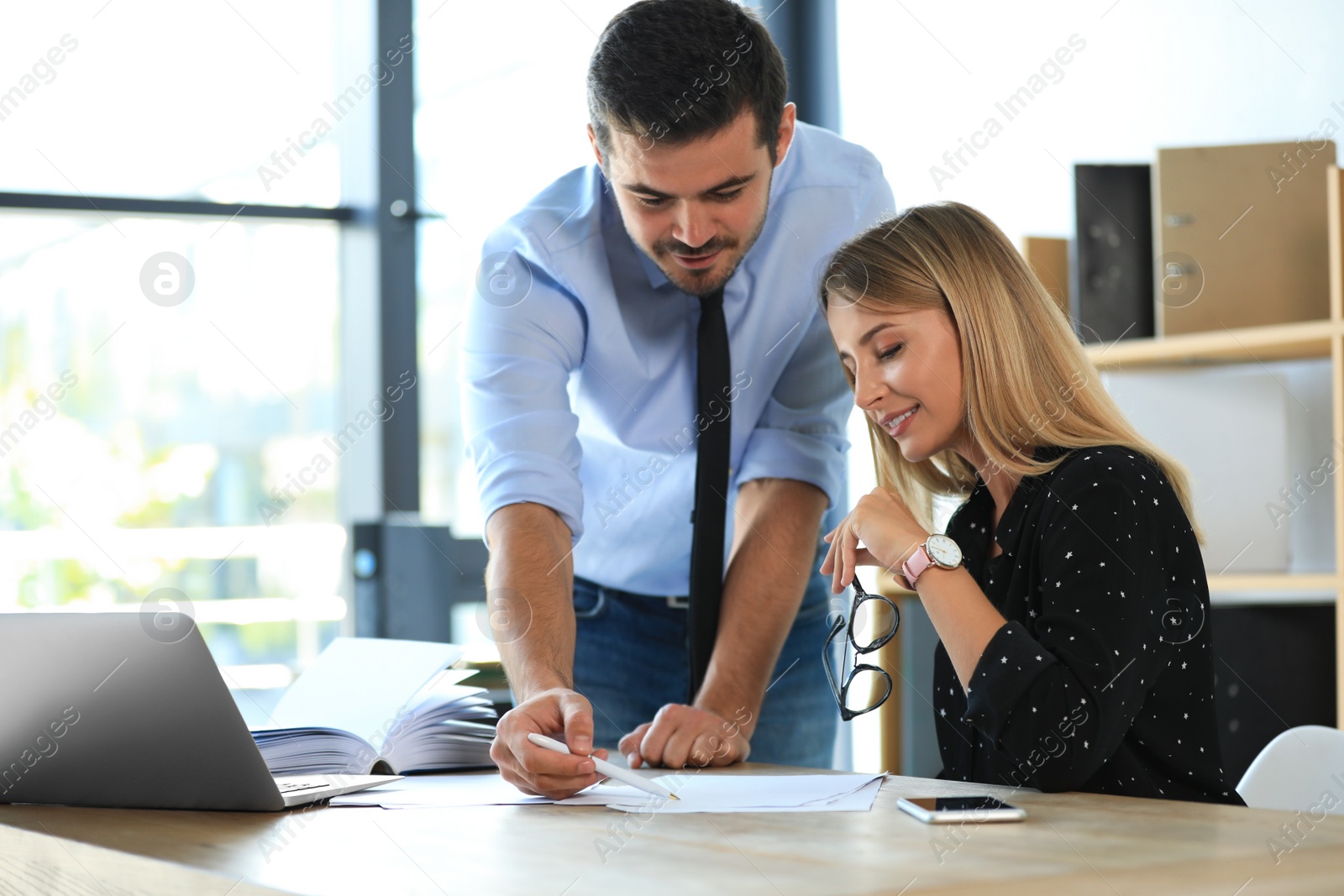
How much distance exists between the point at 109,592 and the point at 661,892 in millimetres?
3251

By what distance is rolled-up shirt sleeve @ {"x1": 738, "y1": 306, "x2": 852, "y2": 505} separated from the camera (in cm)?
166

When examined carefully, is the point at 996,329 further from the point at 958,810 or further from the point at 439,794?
the point at 439,794

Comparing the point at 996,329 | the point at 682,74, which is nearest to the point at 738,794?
the point at 996,329

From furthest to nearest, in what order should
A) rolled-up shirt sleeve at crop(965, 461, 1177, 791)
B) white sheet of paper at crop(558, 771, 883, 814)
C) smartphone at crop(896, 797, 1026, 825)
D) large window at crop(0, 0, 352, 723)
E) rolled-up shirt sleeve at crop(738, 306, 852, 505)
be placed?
large window at crop(0, 0, 352, 723), rolled-up shirt sleeve at crop(738, 306, 852, 505), rolled-up shirt sleeve at crop(965, 461, 1177, 791), white sheet of paper at crop(558, 771, 883, 814), smartphone at crop(896, 797, 1026, 825)

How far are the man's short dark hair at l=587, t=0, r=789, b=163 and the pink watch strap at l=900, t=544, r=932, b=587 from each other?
54 cm

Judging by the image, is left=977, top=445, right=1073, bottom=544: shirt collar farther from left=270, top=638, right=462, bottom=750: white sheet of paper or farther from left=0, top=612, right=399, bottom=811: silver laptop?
left=0, top=612, right=399, bottom=811: silver laptop

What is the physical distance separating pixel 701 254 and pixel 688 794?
71 centimetres

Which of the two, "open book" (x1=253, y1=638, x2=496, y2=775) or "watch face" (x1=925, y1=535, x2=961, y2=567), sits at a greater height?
"watch face" (x1=925, y1=535, x2=961, y2=567)

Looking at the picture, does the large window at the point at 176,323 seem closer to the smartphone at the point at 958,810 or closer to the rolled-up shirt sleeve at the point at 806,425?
the rolled-up shirt sleeve at the point at 806,425

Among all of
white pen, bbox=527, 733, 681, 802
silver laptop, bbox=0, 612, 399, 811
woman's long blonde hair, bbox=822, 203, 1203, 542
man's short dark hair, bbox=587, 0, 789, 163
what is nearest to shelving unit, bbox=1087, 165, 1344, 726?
woman's long blonde hair, bbox=822, 203, 1203, 542

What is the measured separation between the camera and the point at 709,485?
157 centimetres

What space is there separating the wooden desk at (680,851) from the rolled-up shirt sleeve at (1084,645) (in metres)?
0.09

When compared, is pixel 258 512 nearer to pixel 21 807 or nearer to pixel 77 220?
pixel 77 220

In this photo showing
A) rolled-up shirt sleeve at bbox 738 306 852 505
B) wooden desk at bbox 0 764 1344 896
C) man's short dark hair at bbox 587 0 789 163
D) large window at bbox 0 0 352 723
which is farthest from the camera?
large window at bbox 0 0 352 723
